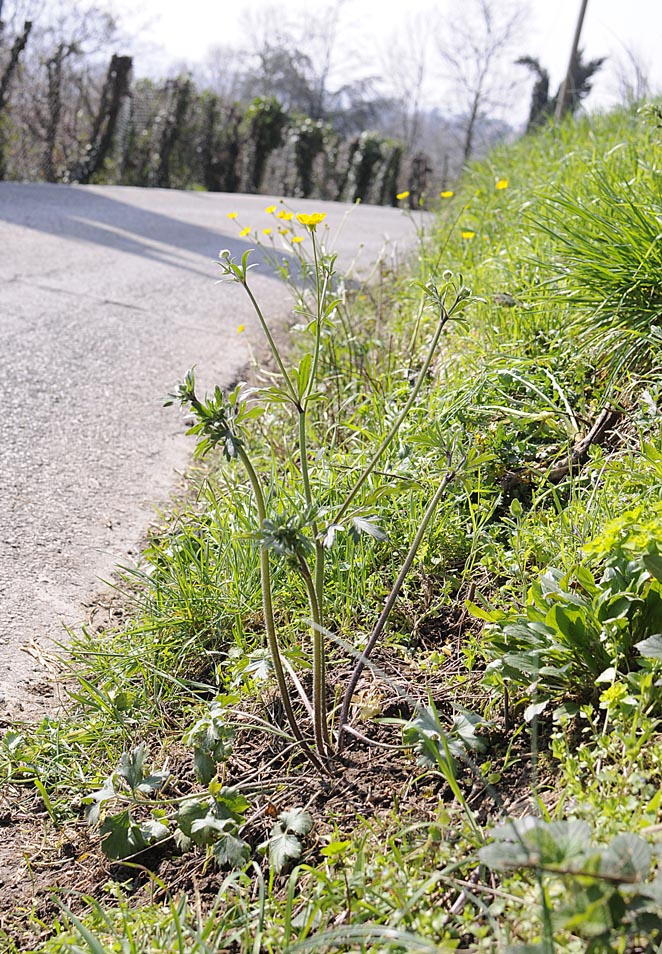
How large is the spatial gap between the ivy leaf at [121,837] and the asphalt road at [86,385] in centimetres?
48

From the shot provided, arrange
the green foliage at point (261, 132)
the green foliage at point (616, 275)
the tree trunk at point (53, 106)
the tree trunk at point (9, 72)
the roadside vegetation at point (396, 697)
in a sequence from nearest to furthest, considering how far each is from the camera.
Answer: the roadside vegetation at point (396, 697)
the green foliage at point (616, 275)
the tree trunk at point (9, 72)
the tree trunk at point (53, 106)
the green foliage at point (261, 132)

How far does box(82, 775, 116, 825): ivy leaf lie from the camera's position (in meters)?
1.43

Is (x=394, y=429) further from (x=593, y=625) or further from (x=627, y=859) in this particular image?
(x=627, y=859)

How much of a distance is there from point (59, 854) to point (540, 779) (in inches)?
35.2

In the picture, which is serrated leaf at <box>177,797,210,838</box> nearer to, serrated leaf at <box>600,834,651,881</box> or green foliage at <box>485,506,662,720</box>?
green foliage at <box>485,506,662,720</box>

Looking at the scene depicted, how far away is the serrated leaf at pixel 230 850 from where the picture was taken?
133cm

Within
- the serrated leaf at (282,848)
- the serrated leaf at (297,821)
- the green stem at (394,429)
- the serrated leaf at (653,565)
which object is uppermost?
the green stem at (394,429)

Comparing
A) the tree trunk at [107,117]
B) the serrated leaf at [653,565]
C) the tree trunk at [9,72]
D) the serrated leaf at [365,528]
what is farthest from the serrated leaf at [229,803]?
the tree trunk at [107,117]

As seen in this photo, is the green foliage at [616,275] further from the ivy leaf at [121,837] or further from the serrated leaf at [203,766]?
the ivy leaf at [121,837]

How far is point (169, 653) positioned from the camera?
192 centimetres

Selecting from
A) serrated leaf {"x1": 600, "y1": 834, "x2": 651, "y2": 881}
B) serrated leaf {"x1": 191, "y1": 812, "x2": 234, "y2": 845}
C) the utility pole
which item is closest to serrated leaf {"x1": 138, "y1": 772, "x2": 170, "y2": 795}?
serrated leaf {"x1": 191, "y1": 812, "x2": 234, "y2": 845}

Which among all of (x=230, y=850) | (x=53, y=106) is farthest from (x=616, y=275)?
(x=53, y=106)

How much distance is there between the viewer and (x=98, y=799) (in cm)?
143

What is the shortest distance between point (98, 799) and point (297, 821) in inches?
14.3
